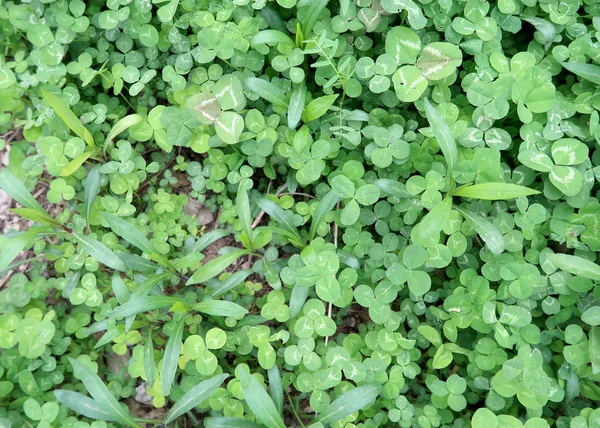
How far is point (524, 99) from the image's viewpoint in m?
2.07

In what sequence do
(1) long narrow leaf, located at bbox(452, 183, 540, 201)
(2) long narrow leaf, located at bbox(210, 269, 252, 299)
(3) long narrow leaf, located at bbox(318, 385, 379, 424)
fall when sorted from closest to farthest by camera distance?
(1) long narrow leaf, located at bbox(452, 183, 540, 201)
(3) long narrow leaf, located at bbox(318, 385, 379, 424)
(2) long narrow leaf, located at bbox(210, 269, 252, 299)

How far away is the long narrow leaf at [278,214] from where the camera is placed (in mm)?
2211

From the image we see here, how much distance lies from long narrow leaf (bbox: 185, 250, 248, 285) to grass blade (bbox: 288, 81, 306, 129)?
648 millimetres

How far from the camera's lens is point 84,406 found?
2.07 metres

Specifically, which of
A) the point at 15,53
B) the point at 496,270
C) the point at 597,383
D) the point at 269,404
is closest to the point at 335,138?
the point at 496,270

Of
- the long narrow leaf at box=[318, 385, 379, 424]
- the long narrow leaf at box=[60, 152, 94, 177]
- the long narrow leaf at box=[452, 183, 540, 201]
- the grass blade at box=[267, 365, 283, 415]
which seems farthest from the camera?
the long narrow leaf at box=[60, 152, 94, 177]

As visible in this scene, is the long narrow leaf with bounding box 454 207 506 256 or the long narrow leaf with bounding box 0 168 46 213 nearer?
the long narrow leaf with bounding box 454 207 506 256

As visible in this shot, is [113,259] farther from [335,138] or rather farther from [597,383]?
[597,383]

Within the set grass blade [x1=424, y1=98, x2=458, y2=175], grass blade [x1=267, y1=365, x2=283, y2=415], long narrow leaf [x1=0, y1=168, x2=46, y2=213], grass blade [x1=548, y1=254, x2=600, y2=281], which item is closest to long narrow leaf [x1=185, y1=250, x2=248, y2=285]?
grass blade [x1=267, y1=365, x2=283, y2=415]

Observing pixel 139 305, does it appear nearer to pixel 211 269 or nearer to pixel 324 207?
pixel 211 269

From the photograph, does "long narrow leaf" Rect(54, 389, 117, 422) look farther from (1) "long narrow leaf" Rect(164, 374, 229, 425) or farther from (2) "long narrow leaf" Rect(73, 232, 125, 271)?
(2) "long narrow leaf" Rect(73, 232, 125, 271)

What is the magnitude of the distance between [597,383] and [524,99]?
50.1 inches

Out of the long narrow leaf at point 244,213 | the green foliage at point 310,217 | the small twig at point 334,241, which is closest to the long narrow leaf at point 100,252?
the green foliage at point 310,217

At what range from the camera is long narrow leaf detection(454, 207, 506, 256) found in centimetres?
192
